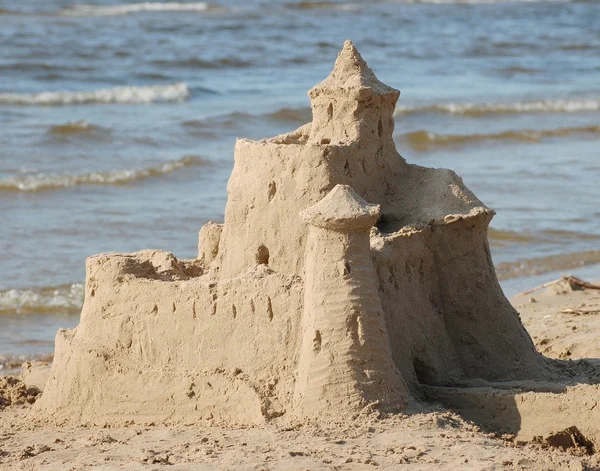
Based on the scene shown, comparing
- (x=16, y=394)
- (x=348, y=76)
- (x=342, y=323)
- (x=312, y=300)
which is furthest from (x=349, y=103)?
(x=16, y=394)

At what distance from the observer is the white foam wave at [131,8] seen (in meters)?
36.1

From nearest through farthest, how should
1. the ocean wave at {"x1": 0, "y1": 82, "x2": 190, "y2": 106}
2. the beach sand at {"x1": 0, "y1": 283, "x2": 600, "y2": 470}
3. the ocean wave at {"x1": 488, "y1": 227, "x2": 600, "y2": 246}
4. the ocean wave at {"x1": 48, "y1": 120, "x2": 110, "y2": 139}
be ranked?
the beach sand at {"x1": 0, "y1": 283, "x2": 600, "y2": 470}, the ocean wave at {"x1": 488, "y1": 227, "x2": 600, "y2": 246}, the ocean wave at {"x1": 48, "y1": 120, "x2": 110, "y2": 139}, the ocean wave at {"x1": 0, "y1": 82, "x2": 190, "y2": 106}

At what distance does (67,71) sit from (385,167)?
19262mm

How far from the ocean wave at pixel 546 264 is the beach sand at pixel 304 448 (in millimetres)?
5962

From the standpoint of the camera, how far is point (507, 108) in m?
22.6

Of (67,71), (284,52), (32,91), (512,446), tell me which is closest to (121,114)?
(32,91)

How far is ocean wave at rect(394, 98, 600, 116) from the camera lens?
865 inches

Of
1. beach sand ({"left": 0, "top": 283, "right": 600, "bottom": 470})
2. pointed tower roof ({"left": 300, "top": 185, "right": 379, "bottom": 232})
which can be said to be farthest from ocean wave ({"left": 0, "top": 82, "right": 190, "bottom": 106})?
pointed tower roof ({"left": 300, "top": 185, "right": 379, "bottom": 232})

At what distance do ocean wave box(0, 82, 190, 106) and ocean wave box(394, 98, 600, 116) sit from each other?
15.2ft

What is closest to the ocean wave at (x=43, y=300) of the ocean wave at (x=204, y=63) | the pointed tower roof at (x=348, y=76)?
the pointed tower roof at (x=348, y=76)

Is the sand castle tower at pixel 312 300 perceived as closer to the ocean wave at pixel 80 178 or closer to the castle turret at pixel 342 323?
the castle turret at pixel 342 323

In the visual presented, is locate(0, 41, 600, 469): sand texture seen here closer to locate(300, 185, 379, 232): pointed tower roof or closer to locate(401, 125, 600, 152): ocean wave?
locate(300, 185, 379, 232): pointed tower roof

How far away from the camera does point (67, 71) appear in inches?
1000

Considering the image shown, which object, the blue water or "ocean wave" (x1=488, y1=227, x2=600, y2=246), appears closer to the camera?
the blue water
